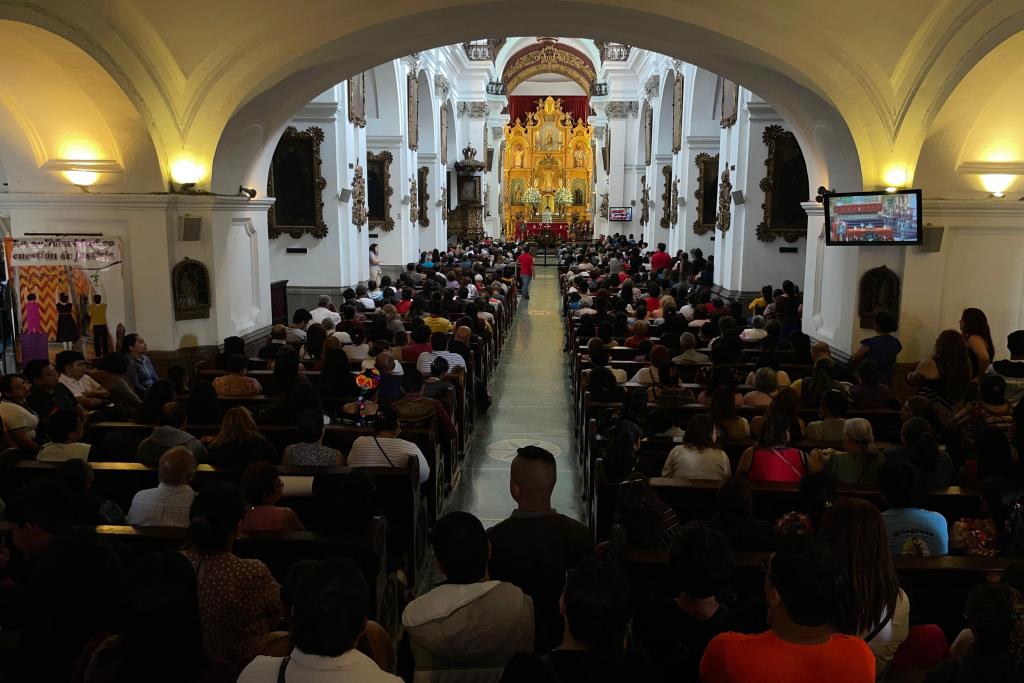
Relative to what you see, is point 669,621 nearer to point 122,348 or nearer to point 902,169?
point 122,348

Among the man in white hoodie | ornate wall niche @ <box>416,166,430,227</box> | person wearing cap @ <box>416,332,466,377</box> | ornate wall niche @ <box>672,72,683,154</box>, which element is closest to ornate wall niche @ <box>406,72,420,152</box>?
ornate wall niche @ <box>416,166,430,227</box>

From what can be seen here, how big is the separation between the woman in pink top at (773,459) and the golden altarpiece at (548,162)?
33612mm

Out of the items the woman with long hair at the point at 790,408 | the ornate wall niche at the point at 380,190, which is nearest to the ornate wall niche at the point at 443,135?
the ornate wall niche at the point at 380,190

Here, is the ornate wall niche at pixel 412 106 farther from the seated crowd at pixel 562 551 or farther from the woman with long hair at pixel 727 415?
the woman with long hair at pixel 727 415

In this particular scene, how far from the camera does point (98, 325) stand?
8344mm

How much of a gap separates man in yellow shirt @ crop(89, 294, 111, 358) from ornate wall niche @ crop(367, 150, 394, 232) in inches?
368

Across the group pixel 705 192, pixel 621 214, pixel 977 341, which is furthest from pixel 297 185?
pixel 621 214

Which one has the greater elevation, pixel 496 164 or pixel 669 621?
pixel 496 164

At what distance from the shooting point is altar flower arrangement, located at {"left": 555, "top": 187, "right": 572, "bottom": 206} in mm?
37125

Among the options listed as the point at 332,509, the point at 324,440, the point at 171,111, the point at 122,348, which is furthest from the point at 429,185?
the point at 332,509

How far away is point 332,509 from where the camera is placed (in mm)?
3586

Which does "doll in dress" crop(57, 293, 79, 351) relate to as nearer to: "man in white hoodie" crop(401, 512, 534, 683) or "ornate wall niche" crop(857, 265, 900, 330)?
"man in white hoodie" crop(401, 512, 534, 683)

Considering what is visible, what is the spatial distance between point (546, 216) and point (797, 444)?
106 ft

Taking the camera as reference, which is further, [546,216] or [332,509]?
[546,216]
